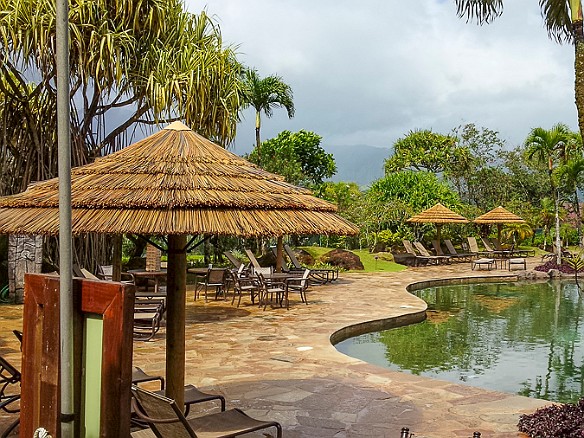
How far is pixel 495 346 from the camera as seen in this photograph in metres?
10.0

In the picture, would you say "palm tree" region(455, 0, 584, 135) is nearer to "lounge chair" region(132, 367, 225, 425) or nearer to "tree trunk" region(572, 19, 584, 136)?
"tree trunk" region(572, 19, 584, 136)

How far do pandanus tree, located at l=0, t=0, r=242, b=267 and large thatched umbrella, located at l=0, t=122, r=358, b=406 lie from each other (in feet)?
31.5

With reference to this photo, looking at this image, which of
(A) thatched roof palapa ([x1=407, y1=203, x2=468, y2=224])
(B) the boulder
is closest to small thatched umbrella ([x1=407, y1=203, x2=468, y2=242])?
(A) thatched roof palapa ([x1=407, y1=203, x2=468, y2=224])

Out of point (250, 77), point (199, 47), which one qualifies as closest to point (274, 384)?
point (199, 47)

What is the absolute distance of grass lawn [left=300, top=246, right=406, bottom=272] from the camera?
20875 mm

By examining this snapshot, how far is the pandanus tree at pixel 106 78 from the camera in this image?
1320 centimetres

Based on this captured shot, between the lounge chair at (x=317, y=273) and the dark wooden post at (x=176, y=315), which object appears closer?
the dark wooden post at (x=176, y=315)

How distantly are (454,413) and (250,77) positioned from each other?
2164 cm

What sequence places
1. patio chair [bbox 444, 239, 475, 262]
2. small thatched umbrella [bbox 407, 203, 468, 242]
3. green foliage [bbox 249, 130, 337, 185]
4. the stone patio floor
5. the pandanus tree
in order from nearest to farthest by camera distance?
the stone patio floor → the pandanus tree → small thatched umbrella [bbox 407, 203, 468, 242] → patio chair [bbox 444, 239, 475, 262] → green foliage [bbox 249, 130, 337, 185]

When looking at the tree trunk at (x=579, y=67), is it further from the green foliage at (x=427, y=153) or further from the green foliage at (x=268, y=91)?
the green foliage at (x=427, y=153)

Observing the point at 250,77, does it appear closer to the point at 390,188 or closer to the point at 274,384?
the point at 390,188

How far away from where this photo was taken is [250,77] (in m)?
25.9

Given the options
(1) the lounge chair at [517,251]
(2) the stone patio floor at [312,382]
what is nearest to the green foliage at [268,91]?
(1) the lounge chair at [517,251]

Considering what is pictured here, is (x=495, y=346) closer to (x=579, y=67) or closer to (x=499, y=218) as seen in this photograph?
(x=579, y=67)
